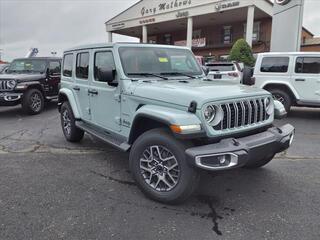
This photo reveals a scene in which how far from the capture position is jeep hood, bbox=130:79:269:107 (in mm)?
3221

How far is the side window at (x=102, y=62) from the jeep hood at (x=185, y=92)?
69 cm

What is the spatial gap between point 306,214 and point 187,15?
89.4 ft

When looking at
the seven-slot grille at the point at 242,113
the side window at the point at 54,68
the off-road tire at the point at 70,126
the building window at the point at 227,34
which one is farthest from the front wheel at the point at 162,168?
the building window at the point at 227,34

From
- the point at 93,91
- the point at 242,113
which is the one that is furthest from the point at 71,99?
the point at 242,113

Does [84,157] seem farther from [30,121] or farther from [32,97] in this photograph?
[32,97]

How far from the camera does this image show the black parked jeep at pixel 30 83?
916cm

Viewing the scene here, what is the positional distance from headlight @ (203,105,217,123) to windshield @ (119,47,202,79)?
1335 mm

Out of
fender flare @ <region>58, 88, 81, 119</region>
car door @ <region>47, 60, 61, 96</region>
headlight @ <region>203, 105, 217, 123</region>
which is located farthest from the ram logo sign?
headlight @ <region>203, 105, 217, 123</region>

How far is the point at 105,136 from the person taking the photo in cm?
467

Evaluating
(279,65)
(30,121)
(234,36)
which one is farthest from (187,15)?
(30,121)

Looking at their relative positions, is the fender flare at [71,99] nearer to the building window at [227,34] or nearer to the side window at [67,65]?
the side window at [67,65]

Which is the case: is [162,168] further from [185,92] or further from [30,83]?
[30,83]

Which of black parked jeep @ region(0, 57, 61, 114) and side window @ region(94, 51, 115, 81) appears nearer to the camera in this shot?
side window @ region(94, 51, 115, 81)

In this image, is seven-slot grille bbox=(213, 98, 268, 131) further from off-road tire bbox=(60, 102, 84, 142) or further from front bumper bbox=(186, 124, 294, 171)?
off-road tire bbox=(60, 102, 84, 142)
